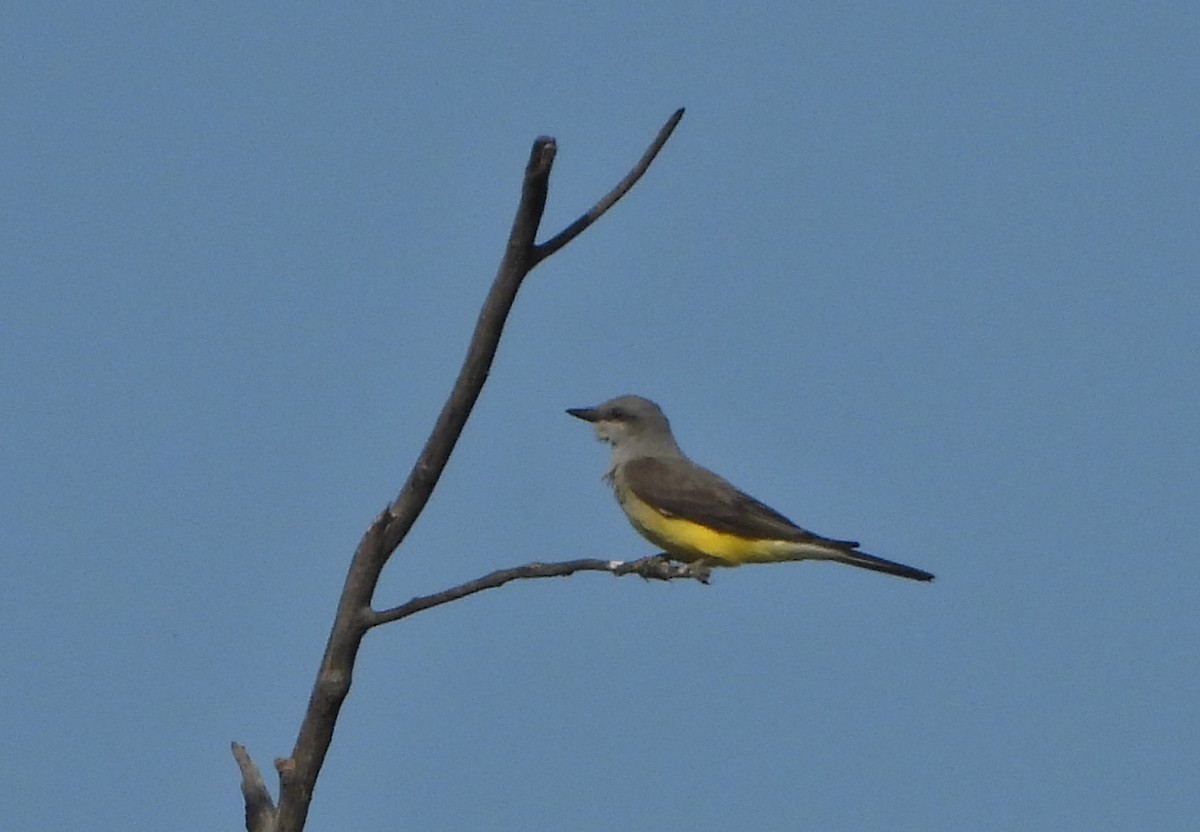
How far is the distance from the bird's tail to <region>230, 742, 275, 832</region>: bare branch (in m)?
4.11

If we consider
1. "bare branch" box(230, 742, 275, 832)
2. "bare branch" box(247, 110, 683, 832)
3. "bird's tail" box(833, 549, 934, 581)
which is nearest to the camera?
A: "bare branch" box(247, 110, 683, 832)

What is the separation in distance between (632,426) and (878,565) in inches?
94.5

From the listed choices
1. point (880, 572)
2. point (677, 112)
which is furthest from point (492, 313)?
point (880, 572)

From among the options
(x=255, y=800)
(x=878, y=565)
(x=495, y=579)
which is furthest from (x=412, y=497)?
(x=878, y=565)

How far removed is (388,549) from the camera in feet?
Answer: 18.3

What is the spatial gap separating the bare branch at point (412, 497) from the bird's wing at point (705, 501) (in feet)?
13.3

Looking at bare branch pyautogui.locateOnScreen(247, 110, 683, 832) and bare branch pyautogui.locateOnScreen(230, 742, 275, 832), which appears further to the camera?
bare branch pyautogui.locateOnScreen(230, 742, 275, 832)

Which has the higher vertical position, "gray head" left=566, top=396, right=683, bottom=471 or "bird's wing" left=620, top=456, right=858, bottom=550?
"gray head" left=566, top=396, right=683, bottom=471

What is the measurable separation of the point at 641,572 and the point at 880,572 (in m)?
2.62

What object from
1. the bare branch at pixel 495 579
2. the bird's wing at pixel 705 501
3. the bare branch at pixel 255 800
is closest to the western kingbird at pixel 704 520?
the bird's wing at pixel 705 501

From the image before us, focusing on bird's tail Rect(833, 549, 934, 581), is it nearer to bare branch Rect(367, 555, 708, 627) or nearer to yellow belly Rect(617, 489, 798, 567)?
yellow belly Rect(617, 489, 798, 567)

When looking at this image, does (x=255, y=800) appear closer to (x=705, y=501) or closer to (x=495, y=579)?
(x=495, y=579)

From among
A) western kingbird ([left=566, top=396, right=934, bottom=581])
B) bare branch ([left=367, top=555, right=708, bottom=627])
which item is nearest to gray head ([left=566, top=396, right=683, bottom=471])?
western kingbird ([left=566, top=396, right=934, bottom=581])

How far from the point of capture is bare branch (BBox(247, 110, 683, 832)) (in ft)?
17.1
